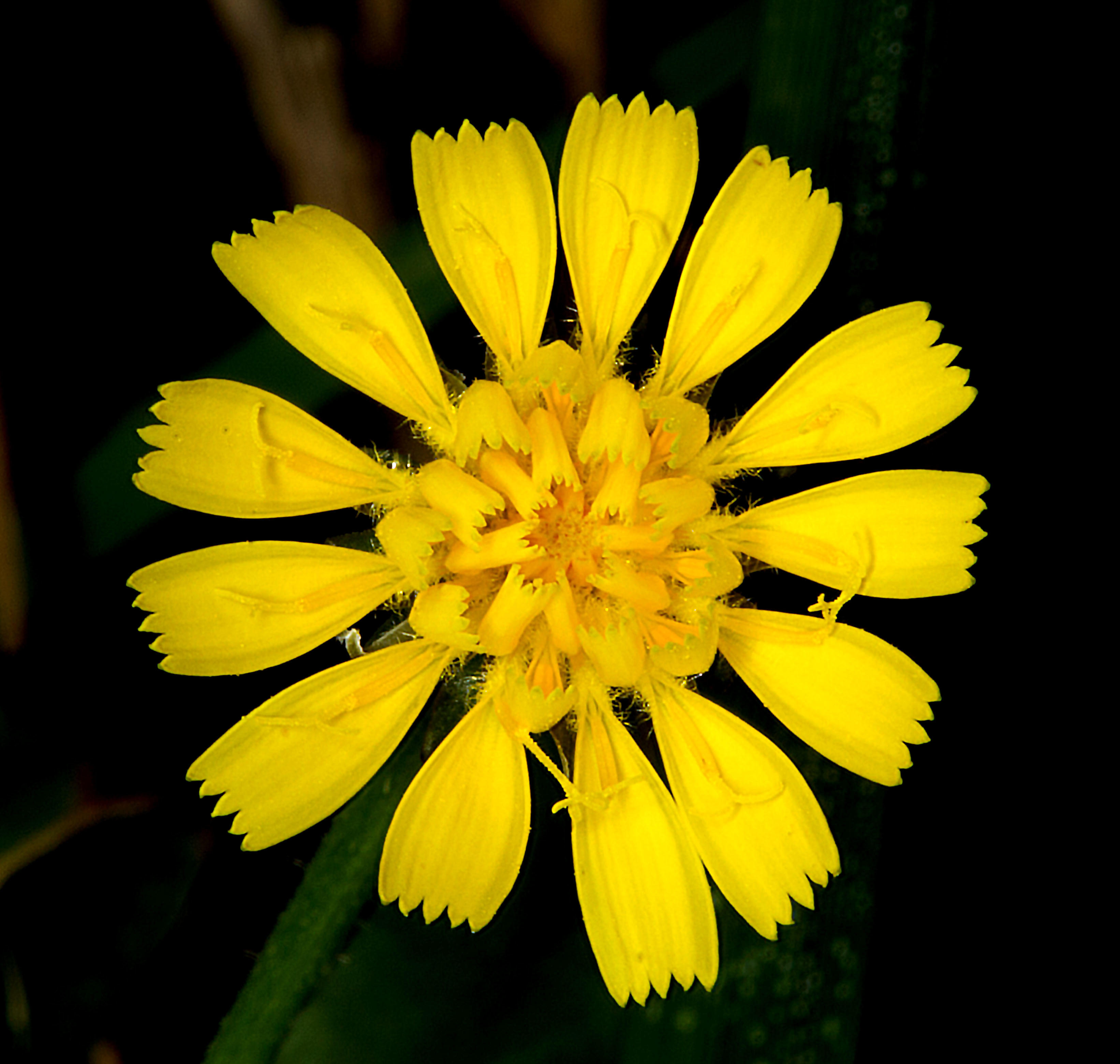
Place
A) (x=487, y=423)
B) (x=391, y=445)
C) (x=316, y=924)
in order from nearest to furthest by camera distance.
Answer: (x=487, y=423)
(x=316, y=924)
(x=391, y=445)

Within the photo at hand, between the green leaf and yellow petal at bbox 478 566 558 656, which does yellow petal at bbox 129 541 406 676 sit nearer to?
yellow petal at bbox 478 566 558 656

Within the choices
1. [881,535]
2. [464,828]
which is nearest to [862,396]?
[881,535]

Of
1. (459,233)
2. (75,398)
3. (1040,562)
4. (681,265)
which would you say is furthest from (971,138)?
(75,398)

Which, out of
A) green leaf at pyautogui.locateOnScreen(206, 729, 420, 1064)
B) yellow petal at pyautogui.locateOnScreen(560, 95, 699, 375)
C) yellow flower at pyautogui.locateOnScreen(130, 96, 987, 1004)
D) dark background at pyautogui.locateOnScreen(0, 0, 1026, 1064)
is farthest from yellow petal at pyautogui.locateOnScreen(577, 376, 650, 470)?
green leaf at pyautogui.locateOnScreen(206, 729, 420, 1064)

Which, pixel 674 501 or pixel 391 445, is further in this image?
pixel 391 445

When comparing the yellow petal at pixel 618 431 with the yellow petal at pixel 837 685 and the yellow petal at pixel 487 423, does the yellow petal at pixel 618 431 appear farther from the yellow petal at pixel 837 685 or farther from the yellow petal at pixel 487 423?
the yellow petal at pixel 837 685

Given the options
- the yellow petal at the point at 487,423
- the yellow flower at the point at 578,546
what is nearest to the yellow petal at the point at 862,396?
the yellow flower at the point at 578,546

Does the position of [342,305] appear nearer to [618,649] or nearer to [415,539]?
[415,539]
